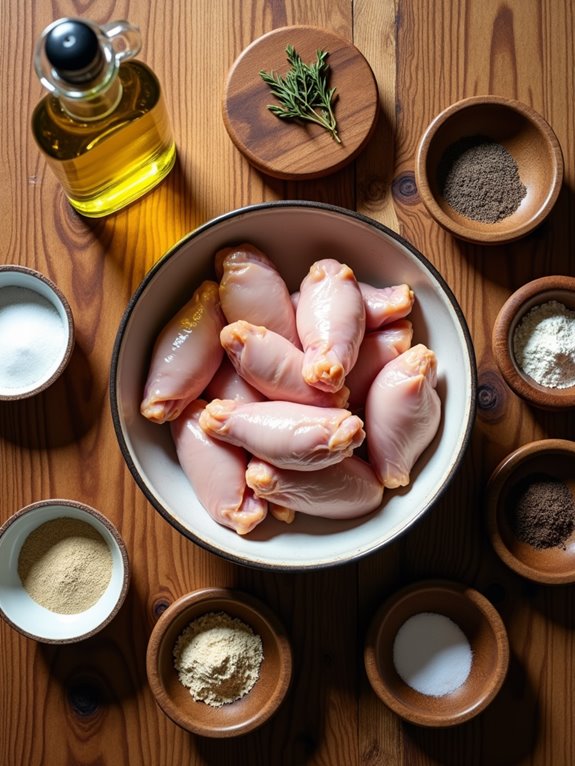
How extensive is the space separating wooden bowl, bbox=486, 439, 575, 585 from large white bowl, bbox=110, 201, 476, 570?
0.65 feet

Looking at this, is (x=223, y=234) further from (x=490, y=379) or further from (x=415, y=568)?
(x=415, y=568)

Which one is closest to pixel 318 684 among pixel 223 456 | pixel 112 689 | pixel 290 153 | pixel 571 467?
pixel 112 689

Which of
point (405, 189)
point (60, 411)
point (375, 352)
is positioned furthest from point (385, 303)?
point (60, 411)

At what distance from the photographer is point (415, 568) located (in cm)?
142

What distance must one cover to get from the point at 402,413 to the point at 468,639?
0.50 m

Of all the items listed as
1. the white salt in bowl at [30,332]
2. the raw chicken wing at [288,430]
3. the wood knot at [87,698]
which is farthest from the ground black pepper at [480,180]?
the wood knot at [87,698]

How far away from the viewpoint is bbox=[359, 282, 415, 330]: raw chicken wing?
4.08ft

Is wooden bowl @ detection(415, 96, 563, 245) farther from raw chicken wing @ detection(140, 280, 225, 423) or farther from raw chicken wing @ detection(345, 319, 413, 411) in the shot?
raw chicken wing @ detection(140, 280, 225, 423)

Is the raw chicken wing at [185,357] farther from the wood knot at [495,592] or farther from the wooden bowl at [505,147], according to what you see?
the wood knot at [495,592]

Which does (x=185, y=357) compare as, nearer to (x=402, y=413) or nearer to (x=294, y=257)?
(x=294, y=257)

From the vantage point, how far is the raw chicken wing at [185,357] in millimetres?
1242

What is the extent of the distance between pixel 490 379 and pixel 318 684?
646 millimetres

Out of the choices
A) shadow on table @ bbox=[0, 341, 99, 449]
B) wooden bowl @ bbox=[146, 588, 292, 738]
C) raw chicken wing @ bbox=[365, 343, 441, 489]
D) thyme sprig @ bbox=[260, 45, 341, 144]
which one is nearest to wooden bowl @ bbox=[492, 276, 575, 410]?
raw chicken wing @ bbox=[365, 343, 441, 489]

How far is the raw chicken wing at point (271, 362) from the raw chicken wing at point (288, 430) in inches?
0.8
